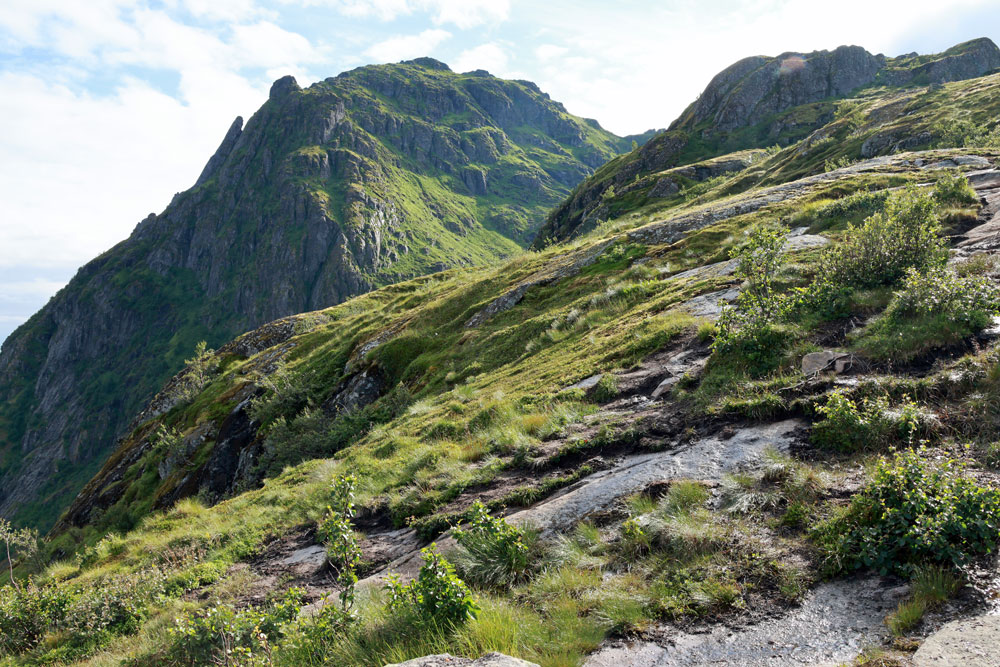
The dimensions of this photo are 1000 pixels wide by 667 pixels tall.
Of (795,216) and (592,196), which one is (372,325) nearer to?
(795,216)

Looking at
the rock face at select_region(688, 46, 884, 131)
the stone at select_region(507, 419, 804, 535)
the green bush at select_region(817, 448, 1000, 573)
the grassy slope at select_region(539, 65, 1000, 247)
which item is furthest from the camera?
the rock face at select_region(688, 46, 884, 131)

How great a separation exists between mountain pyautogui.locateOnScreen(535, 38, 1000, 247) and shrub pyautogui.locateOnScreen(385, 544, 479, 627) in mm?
92521

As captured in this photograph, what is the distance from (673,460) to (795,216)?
17.6 meters

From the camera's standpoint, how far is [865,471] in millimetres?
6145

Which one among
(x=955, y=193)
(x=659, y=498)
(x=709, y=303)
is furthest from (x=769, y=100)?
(x=659, y=498)

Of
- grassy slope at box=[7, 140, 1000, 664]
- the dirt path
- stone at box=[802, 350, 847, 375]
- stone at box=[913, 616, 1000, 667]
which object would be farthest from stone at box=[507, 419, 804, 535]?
stone at box=[913, 616, 1000, 667]

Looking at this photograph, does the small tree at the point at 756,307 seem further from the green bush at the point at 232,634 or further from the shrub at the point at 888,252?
the green bush at the point at 232,634

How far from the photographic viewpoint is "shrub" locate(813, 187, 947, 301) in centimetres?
1080

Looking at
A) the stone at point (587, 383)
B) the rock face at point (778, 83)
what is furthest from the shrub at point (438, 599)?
the rock face at point (778, 83)

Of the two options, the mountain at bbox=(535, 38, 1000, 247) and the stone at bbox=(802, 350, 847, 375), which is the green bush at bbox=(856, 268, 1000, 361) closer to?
the stone at bbox=(802, 350, 847, 375)

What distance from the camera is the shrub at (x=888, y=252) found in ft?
35.4

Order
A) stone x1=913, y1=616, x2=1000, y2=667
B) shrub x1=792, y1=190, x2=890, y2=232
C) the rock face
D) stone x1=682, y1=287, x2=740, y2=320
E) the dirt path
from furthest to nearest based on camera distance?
the rock face, shrub x1=792, y1=190, x2=890, y2=232, stone x1=682, y1=287, x2=740, y2=320, the dirt path, stone x1=913, y1=616, x2=1000, y2=667

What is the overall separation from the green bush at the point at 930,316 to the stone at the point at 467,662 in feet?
26.8

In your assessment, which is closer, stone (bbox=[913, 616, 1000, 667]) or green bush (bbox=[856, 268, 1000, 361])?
stone (bbox=[913, 616, 1000, 667])
